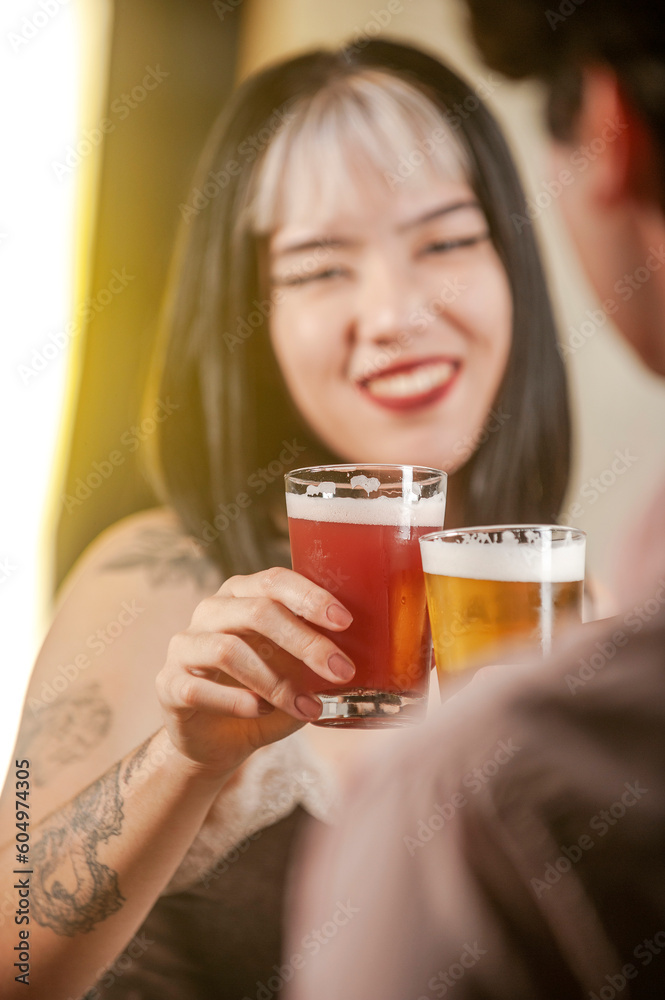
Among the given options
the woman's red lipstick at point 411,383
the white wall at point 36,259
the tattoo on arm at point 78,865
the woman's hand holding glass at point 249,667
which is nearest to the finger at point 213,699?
the woman's hand holding glass at point 249,667

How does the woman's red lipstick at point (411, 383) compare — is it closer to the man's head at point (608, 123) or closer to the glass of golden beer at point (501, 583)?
the man's head at point (608, 123)

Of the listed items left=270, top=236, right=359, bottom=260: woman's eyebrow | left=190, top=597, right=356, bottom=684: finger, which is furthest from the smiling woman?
left=190, top=597, right=356, bottom=684: finger

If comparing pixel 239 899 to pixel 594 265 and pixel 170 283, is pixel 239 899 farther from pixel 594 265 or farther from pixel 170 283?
pixel 594 265

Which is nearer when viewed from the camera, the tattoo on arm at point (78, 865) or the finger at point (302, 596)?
the finger at point (302, 596)

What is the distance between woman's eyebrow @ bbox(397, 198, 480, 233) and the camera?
4.28 feet

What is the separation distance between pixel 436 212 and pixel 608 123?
29 cm

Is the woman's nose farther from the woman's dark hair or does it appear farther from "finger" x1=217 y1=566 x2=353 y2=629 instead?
"finger" x1=217 y1=566 x2=353 y2=629

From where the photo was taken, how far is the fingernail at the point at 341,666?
958 millimetres

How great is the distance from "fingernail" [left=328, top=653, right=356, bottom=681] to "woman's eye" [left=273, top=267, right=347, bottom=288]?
2.09ft

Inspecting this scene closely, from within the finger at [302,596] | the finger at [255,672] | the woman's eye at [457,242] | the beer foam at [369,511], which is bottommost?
the finger at [255,672]

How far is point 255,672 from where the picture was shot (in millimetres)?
1008

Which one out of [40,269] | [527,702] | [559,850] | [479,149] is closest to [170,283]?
[40,269]

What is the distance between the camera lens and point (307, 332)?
134cm

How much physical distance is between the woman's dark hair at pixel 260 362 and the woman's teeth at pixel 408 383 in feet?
0.36
